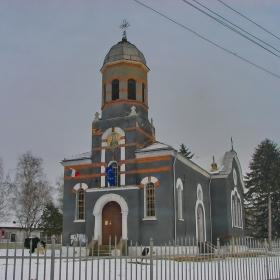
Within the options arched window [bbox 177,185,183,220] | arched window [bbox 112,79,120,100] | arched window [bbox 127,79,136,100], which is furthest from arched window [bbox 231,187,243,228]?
arched window [bbox 112,79,120,100]

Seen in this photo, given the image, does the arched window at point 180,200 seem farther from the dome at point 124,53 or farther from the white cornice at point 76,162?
the dome at point 124,53

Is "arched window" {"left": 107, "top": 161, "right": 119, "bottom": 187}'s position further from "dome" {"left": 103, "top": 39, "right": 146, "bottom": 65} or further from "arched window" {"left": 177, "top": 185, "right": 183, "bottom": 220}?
"dome" {"left": 103, "top": 39, "right": 146, "bottom": 65}

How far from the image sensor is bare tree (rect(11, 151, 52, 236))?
124 ft

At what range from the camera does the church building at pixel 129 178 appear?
23625 millimetres

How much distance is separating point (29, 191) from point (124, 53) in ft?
58.2

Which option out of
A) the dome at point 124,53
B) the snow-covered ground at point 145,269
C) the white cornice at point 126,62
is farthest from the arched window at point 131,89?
→ the snow-covered ground at point 145,269

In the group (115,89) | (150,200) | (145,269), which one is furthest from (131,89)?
(145,269)

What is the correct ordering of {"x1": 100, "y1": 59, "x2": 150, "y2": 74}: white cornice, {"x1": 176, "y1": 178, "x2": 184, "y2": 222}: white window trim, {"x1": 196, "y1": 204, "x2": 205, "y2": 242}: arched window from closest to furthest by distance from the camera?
{"x1": 176, "y1": 178, "x2": 184, "y2": 222}: white window trim, {"x1": 100, "y1": 59, "x2": 150, "y2": 74}: white cornice, {"x1": 196, "y1": 204, "x2": 205, "y2": 242}: arched window

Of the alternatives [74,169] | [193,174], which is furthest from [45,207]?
[193,174]

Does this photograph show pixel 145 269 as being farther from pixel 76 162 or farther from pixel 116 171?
pixel 76 162

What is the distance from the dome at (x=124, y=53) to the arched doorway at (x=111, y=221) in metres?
9.84

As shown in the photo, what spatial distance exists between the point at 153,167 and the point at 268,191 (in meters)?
20.9

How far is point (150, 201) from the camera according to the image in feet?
78.6

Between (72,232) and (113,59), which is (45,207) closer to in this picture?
(72,232)
